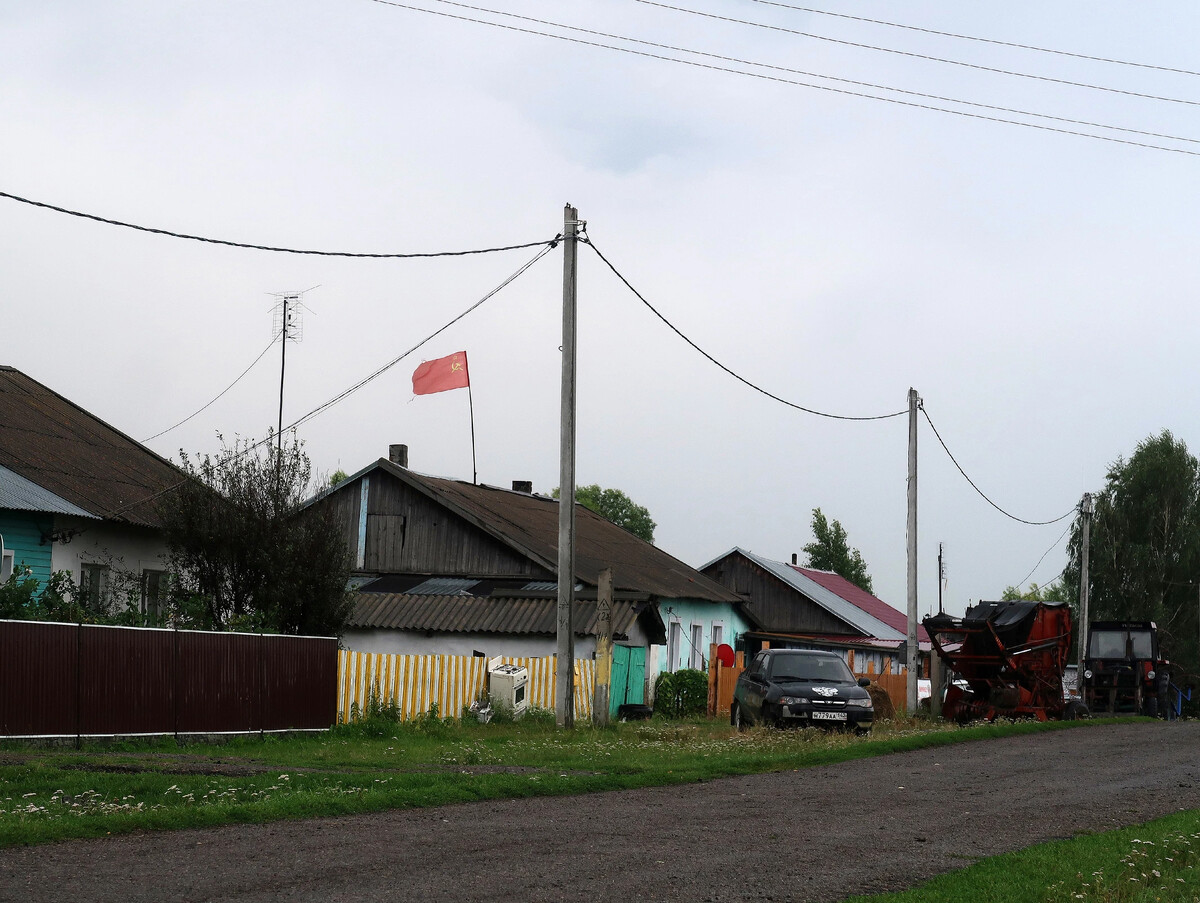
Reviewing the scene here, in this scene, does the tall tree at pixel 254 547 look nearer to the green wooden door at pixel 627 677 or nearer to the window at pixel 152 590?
the window at pixel 152 590

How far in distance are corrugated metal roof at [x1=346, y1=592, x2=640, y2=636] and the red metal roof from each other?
28728mm

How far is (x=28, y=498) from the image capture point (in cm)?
2403

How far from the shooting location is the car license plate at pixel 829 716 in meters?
21.7

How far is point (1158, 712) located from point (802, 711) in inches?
827

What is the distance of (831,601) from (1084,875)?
1887 inches

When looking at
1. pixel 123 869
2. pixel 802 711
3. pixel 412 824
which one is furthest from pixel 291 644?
pixel 123 869

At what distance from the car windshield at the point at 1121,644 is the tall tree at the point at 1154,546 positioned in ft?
76.5

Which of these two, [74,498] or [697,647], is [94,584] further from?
[697,647]

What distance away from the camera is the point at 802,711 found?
21750 mm

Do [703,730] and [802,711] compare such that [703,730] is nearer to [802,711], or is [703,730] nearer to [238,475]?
[802,711]

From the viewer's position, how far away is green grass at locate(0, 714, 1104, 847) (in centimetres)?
1046

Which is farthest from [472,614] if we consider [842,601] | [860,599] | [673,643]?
[860,599]

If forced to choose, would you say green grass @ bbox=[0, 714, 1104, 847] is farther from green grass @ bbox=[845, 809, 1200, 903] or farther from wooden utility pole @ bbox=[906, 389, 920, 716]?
wooden utility pole @ bbox=[906, 389, 920, 716]

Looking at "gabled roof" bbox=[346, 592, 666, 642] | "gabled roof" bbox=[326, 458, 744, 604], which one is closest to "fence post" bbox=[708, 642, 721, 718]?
"gabled roof" bbox=[346, 592, 666, 642]
